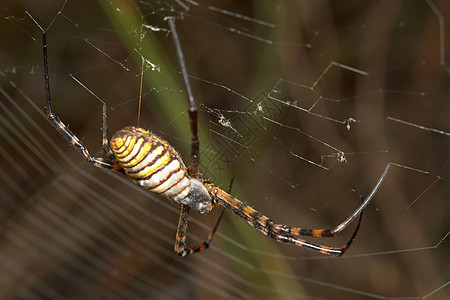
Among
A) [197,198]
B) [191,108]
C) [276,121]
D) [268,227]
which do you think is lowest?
[197,198]

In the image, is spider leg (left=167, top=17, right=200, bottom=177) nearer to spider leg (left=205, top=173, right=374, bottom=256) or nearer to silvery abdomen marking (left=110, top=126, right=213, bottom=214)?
silvery abdomen marking (left=110, top=126, right=213, bottom=214)

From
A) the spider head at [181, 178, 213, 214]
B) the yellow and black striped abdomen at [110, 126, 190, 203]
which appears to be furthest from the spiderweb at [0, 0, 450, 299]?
the yellow and black striped abdomen at [110, 126, 190, 203]

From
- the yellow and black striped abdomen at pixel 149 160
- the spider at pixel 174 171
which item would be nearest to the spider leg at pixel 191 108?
the spider at pixel 174 171

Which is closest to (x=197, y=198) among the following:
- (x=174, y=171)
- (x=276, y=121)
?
(x=174, y=171)

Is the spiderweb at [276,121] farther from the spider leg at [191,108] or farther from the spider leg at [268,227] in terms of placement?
the spider leg at [191,108]

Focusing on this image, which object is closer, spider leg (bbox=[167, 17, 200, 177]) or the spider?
spider leg (bbox=[167, 17, 200, 177])

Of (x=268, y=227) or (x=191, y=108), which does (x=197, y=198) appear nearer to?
(x=268, y=227)
